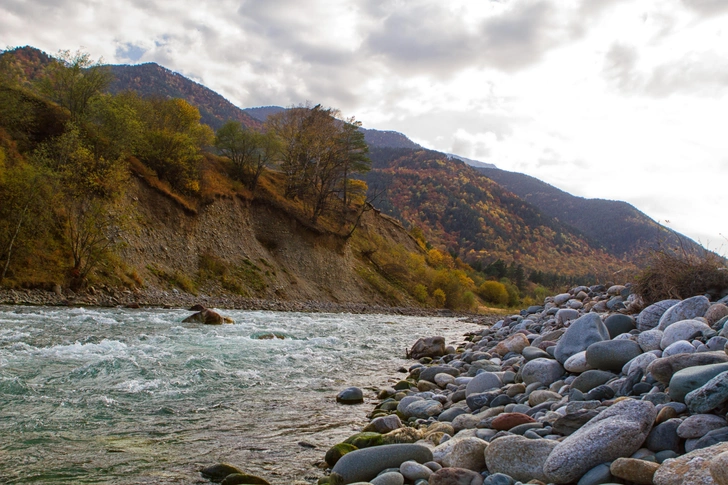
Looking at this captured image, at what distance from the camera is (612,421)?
4.80 m

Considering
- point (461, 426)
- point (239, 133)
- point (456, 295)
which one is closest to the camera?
point (461, 426)

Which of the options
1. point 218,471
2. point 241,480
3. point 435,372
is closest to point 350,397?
point 435,372

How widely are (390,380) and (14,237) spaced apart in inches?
840

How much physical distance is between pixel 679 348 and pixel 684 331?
976 millimetres

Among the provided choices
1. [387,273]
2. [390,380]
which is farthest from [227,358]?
[387,273]

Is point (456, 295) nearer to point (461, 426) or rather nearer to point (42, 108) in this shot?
point (42, 108)

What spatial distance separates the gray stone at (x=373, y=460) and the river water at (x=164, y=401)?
2.19 ft

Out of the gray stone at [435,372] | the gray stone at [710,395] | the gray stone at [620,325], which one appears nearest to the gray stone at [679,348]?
the gray stone at [710,395]

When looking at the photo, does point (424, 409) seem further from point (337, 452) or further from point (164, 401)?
point (164, 401)

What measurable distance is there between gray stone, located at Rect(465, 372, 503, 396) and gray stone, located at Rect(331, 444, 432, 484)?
3.46 m

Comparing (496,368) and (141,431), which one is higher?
(496,368)

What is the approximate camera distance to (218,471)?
6047 mm

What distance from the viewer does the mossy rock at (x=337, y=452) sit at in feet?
21.8

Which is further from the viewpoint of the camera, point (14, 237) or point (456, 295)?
point (456, 295)
